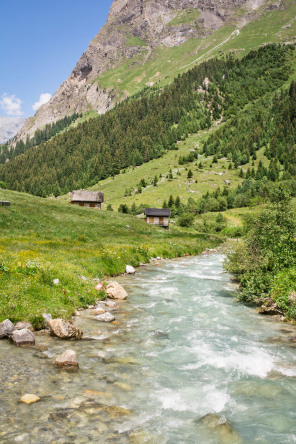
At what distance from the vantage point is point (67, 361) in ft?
29.5

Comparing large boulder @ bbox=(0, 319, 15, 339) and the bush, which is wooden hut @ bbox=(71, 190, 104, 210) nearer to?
the bush

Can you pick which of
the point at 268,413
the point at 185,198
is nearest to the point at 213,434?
the point at 268,413

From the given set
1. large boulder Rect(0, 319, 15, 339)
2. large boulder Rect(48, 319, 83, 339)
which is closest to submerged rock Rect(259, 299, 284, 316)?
large boulder Rect(48, 319, 83, 339)

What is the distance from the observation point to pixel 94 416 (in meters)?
6.69

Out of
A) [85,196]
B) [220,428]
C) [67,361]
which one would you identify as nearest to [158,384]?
[220,428]

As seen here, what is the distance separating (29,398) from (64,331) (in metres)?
4.18

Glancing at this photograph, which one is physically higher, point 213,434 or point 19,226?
point 19,226

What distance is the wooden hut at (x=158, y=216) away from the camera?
82.9 m

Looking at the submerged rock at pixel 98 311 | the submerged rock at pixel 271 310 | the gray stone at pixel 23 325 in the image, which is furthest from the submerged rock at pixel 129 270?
the gray stone at pixel 23 325

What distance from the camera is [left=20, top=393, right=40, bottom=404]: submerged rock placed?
22.9 ft

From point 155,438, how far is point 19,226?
4110cm

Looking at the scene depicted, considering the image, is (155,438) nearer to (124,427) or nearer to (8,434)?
(124,427)

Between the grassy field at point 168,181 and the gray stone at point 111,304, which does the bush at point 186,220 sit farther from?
the gray stone at point 111,304

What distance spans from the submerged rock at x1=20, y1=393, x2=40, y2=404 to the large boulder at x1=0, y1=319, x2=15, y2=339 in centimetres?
400
